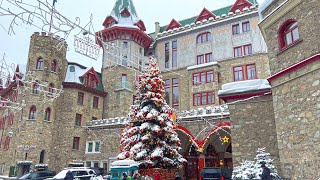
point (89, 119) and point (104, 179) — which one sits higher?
point (89, 119)

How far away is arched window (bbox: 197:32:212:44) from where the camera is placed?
32375 millimetres

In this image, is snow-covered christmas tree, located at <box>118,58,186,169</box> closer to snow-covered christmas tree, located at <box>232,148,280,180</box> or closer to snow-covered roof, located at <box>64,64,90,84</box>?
snow-covered christmas tree, located at <box>232,148,280,180</box>

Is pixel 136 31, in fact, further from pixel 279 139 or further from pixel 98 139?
pixel 279 139

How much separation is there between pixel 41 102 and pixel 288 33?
77.2ft

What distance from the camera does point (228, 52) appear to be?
101ft

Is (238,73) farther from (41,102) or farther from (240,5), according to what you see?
(41,102)

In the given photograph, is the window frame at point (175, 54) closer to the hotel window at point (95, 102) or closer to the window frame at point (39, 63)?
the hotel window at point (95, 102)

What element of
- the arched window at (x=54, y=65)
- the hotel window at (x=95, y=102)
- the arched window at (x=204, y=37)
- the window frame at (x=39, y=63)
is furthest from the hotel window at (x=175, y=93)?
the window frame at (x=39, y=63)

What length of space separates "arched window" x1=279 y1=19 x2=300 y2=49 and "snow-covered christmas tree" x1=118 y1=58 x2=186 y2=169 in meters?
9.29

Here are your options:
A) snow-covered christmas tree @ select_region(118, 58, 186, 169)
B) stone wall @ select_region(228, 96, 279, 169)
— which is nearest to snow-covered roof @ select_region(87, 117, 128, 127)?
snow-covered christmas tree @ select_region(118, 58, 186, 169)

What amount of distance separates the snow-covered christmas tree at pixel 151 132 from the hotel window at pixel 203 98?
11224 millimetres

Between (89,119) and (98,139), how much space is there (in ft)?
9.23

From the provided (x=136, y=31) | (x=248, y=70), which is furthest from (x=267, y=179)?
(x=136, y=31)

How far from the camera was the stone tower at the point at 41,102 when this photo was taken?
26281 mm
